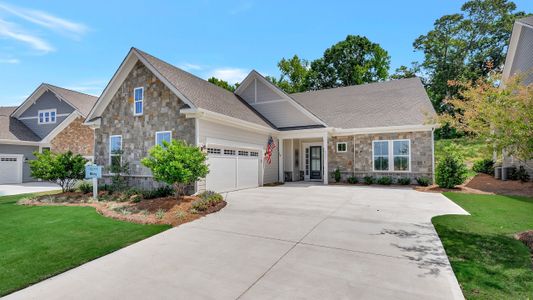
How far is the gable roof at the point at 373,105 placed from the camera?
49.3 feet

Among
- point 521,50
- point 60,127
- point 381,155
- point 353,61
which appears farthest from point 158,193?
point 353,61

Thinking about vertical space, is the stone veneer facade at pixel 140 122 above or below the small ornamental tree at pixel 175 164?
above

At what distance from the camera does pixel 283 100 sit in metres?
16.3

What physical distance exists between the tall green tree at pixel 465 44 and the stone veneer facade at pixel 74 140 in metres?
36.0

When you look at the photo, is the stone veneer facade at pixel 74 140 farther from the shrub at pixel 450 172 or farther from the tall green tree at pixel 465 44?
the tall green tree at pixel 465 44

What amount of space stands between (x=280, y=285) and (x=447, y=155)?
12764 mm

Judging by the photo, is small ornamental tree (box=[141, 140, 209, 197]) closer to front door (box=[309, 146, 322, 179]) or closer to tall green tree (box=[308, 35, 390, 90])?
front door (box=[309, 146, 322, 179])

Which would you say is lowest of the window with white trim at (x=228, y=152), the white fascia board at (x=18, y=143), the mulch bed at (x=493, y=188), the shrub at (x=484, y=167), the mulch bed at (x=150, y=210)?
the mulch bed at (x=150, y=210)

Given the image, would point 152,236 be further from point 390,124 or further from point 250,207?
point 390,124

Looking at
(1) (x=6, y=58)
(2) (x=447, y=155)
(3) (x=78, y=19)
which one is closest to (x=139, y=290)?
(3) (x=78, y=19)

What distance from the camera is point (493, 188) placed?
40.0ft

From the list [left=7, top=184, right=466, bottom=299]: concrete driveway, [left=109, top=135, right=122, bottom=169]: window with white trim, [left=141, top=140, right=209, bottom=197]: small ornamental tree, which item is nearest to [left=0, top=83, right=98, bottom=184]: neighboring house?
[left=109, top=135, right=122, bottom=169]: window with white trim

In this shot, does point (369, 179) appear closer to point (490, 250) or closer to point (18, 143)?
point (490, 250)

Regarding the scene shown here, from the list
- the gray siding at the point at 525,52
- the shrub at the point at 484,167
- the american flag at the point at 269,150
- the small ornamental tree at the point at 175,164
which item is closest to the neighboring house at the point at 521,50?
the gray siding at the point at 525,52
